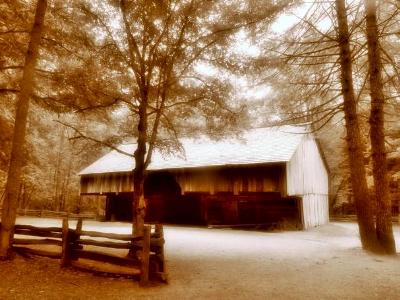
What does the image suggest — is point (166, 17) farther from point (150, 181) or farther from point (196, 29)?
point (150, 181)

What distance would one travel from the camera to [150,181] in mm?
24406

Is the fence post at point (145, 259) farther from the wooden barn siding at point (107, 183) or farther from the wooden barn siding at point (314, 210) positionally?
the wooden barn siding at point (107, 183)

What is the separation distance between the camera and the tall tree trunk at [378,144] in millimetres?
10680

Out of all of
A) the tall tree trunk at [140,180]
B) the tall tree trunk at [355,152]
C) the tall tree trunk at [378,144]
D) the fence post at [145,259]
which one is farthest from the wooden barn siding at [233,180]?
the fence post at [145,259]

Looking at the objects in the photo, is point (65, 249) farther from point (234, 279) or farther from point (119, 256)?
point (234, 279)

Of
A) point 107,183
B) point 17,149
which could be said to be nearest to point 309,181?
point 107,183

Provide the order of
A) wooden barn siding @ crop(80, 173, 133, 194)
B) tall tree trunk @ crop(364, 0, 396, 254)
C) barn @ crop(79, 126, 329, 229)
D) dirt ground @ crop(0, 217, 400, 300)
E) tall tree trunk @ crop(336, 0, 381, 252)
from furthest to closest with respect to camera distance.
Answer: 1. wooden barn siding @ crop(80, 173, 133, 194)
2. barn @ crop(79, 126, 329, 229)
3. tall tree trunk @ crop(336, 0, 381, 252)
4. tall tree trunk @ crop(364, 0, 396, 254)
5. dirt ground @ crop(0, 217, 400, 300)

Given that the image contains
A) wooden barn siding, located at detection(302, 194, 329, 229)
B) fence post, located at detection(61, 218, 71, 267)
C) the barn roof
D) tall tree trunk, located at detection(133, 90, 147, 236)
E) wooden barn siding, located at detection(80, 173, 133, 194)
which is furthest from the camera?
wooden barn siding, located at detection(80, 173, 133, 194)

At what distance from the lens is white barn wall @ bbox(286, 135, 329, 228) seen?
63.4ft

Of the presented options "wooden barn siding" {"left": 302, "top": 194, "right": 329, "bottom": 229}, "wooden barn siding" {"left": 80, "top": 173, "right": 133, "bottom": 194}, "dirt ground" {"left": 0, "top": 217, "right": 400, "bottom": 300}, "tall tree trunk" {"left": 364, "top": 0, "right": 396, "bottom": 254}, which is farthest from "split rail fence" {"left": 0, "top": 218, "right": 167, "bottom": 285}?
"wooden barn siding" {"left": 302, "top": 194, "right": 329, "bottom": 229}

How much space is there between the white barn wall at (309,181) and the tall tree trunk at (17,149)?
13.3m

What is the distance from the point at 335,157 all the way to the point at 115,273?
3369 centimetres

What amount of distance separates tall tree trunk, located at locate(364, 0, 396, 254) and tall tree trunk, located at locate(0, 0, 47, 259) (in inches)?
400

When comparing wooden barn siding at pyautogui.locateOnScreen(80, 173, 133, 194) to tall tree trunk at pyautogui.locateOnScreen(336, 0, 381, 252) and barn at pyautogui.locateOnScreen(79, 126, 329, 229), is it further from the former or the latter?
tall tree trunk at pyautogui.locateOnScreen(336, 0, 381, 252)
